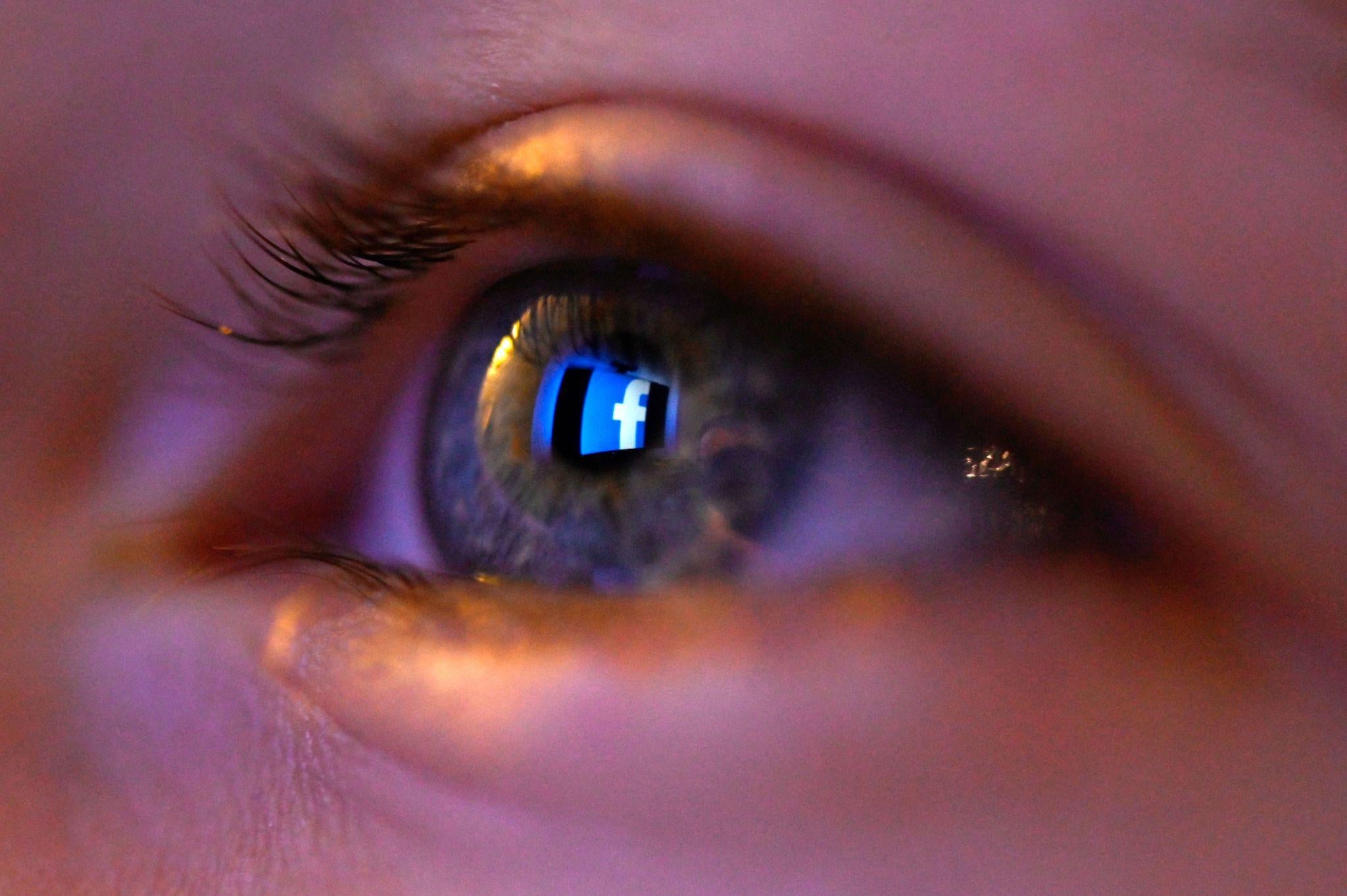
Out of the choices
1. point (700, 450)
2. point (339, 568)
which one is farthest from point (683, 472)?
point (339, 568)

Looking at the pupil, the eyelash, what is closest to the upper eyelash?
the eyelash

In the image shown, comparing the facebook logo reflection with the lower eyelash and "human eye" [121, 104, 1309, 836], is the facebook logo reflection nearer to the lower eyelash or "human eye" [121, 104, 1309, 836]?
"human eye" [121, 104, 1309, 836]

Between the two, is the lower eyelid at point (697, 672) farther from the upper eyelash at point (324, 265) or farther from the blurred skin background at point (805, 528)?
the upper eyelash at point (324, 265)

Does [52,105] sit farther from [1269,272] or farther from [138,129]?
[1269,272]

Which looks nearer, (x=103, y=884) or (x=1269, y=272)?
(x=1269, y=272)

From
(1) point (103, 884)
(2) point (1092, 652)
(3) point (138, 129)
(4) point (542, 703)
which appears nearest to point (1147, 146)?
(2) point (1092, 652)
